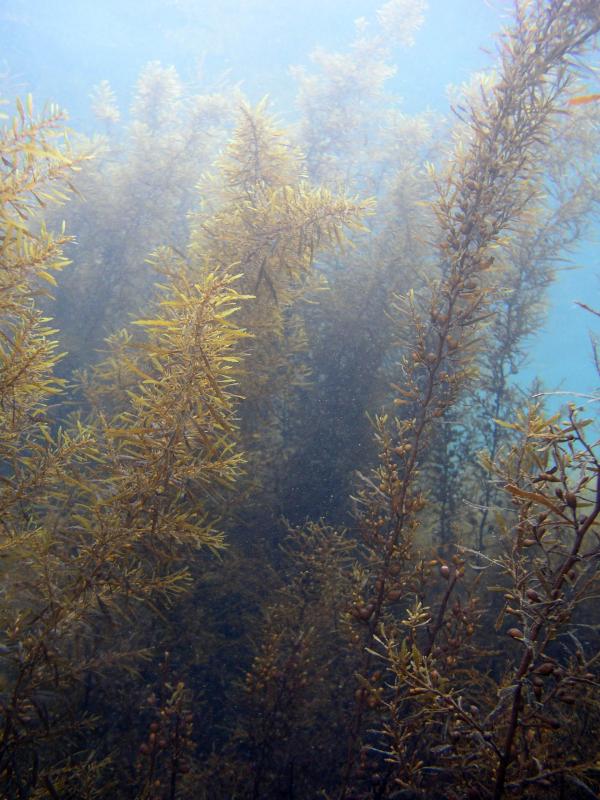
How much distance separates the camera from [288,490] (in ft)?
16.9

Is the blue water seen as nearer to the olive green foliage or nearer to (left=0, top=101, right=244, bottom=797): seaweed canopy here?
the olive green foliage

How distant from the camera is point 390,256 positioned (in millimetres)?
6328

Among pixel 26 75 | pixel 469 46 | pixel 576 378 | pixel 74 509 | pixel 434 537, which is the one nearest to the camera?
pixel 74 509

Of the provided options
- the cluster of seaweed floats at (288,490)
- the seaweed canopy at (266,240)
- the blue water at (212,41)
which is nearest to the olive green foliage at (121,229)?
the cluster of seaweed floats at (288,490)

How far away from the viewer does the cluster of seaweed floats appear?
204 centimetres

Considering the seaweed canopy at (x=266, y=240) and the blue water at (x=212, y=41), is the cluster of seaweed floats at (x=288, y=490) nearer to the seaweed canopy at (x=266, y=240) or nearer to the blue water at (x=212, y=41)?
the seaweed canopy at (x=266, y=240)

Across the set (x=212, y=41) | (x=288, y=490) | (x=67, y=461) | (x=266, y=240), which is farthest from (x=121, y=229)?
(x=212, y=41)

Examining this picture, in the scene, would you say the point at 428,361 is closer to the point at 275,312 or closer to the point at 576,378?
the point at 275,312

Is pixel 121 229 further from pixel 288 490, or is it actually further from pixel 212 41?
pixel 212 41

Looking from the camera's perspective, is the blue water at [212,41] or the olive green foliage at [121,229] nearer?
the olive green foliage at [121,229]

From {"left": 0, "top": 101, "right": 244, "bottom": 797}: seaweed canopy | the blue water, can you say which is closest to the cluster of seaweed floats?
{"left": 0, "top": 101, "right": 244, "bottom": 797}: seaweed canopy

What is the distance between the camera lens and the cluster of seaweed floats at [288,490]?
2.04 meters

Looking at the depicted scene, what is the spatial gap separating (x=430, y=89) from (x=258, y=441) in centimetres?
3644

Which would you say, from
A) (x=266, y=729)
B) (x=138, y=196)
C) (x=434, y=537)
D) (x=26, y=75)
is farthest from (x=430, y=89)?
(x=266, y=729)
